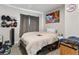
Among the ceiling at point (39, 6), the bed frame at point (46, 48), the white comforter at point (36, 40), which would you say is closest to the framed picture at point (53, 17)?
the ceiling at point (39, 6)

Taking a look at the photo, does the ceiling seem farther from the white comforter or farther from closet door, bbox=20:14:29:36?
the white comforter

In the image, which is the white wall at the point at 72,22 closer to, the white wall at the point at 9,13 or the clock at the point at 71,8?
the clock at the point at 71,8

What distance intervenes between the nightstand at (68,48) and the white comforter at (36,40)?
0.36 feet

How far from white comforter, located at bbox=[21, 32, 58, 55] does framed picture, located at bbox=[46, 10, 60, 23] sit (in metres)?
0.18

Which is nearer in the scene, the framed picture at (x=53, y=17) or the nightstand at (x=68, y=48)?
the nightstand at (x=68, y=48)

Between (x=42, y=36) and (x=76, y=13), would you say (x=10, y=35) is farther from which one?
(x=76, y=13)

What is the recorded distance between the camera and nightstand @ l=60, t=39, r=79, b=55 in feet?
3.63

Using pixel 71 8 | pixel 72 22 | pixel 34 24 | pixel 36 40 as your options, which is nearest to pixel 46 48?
pixel 36 40

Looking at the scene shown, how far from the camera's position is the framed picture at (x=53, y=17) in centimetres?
122

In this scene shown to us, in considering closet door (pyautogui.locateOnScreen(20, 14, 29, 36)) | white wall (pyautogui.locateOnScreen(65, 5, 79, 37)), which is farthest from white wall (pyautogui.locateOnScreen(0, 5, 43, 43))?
white wall (pyautogui.locateOnScreen(65, 5, 79, 37))

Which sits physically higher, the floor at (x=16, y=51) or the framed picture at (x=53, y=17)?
the framed picture at (x=53, y=17)

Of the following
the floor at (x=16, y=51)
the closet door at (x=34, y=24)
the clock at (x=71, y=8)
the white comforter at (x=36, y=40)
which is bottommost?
the floor at (x=16, y=51)
